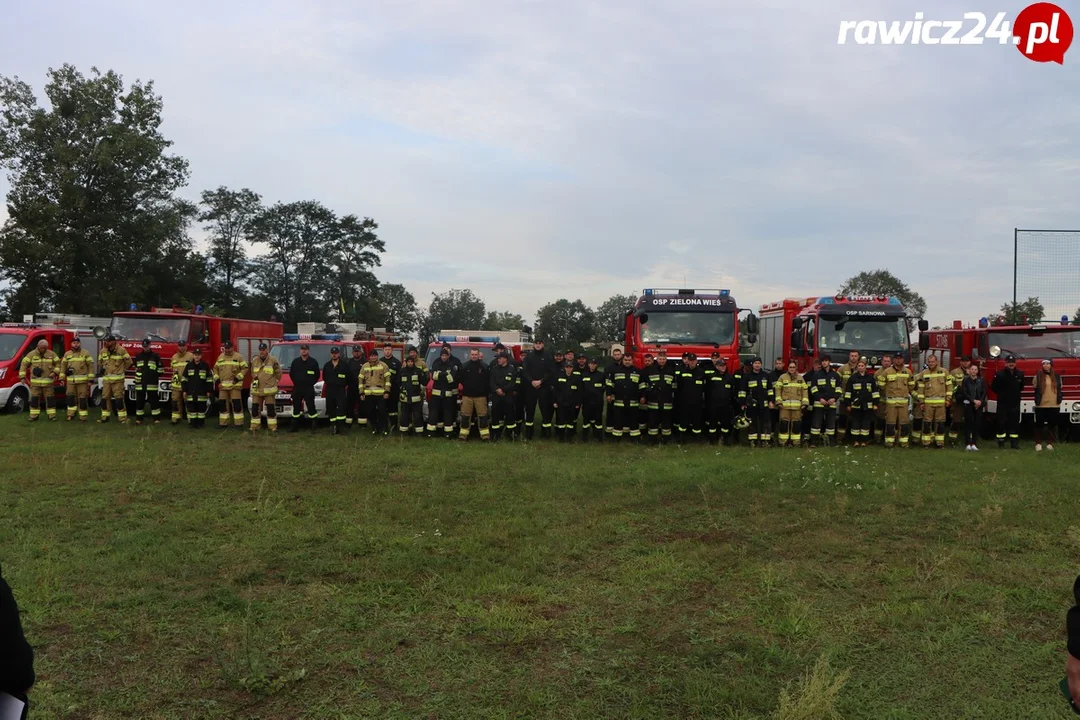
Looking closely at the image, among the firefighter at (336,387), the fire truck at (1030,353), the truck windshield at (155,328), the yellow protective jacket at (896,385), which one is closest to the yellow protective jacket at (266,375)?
the firefighter at (336,387)

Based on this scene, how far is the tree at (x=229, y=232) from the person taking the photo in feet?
214

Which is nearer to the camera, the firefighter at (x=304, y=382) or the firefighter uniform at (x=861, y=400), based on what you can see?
the firefighter uniform at (x=861, y=400)

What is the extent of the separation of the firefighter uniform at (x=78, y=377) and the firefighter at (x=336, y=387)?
17.5 ft

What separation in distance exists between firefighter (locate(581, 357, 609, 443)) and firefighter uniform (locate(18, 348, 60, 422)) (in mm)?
10750

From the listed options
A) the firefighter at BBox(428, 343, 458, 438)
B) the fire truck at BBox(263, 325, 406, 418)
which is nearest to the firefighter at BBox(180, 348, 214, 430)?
the fire truck at BBox(263, 325, 406, 418)

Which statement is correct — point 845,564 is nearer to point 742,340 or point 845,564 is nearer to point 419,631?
point 419,631

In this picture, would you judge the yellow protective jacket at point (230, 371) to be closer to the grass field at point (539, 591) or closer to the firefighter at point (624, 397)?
the grass field at point (539, 591)

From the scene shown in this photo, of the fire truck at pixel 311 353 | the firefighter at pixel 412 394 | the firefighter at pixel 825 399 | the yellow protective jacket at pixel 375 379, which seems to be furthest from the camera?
the fire truck at pixel 311 353

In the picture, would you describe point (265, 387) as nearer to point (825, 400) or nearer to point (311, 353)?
point (311, 353)

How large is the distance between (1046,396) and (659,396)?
251 inches

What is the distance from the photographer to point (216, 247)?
6538cm

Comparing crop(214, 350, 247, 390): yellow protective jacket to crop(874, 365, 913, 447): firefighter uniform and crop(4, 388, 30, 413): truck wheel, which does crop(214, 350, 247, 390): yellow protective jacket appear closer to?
crop(4, 388, 30, 413): truck wheel

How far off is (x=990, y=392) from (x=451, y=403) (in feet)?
31.9

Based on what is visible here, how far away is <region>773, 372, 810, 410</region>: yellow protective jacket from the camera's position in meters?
13.1
